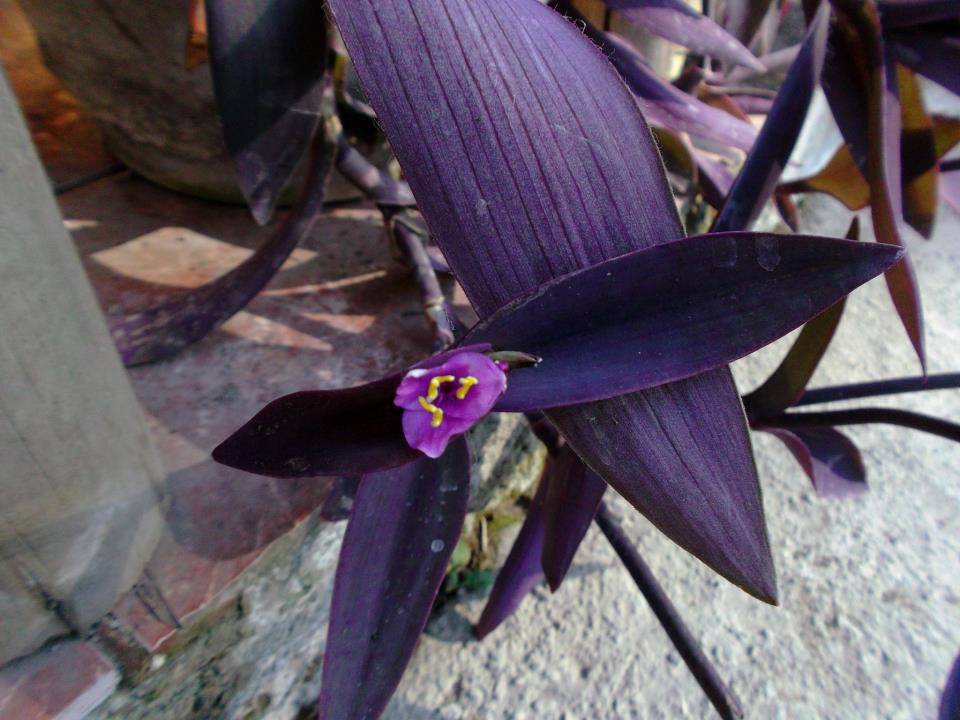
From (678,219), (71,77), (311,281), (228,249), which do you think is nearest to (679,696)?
(678,219)

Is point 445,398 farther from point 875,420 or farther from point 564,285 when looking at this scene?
point 875,420

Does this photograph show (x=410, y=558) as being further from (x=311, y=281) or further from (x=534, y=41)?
(x=311, y=281)

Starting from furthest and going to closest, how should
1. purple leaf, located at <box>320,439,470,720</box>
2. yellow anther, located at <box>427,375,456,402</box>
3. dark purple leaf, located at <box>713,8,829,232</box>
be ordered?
1. dark purple leaf, located at <box>713,8,829,232</box>
2. purple leaf, located at <box>320,439,470,720</box>
3. yellow anther, located at <box>427,375,456,402</box>

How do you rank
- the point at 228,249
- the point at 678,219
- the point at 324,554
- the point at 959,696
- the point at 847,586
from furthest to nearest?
the point at 228,249
the point at 847,586
the point at 324,554
the point at 959,696
the point at 678,219

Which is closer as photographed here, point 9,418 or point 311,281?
point 9,418

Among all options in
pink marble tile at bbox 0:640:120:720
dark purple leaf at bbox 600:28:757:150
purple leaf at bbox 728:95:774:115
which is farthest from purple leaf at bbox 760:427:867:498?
pink marble tile at bbox 0:640:120:720

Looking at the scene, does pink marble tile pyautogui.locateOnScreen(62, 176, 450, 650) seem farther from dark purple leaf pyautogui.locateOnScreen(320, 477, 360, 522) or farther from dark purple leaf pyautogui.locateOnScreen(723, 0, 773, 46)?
dark purple leaf pyautogui.locateOnScreen(723, 0, 773, 46)

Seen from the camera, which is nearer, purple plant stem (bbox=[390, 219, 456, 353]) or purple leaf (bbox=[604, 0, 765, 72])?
purple leaf (bbox=[604, 0, 765, 72])
